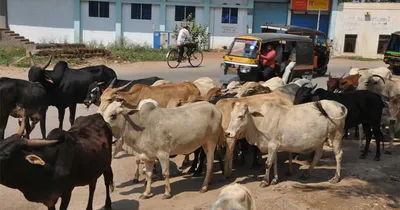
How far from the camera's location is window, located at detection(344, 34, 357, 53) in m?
32.1

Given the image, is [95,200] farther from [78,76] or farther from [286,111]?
[78,76]

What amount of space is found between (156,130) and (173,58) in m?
16.6

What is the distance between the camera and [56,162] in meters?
5.20

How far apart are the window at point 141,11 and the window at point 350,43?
13.5 m

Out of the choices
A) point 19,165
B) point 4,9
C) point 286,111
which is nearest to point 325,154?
point 286,111

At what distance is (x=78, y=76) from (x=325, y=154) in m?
5.39

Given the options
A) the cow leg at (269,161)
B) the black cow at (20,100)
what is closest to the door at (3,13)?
the black cow at (20,100)

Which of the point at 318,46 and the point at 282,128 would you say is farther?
the point at 318,46

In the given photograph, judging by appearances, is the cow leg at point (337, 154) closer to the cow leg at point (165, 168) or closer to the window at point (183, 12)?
the cow leg at point (165, 168)

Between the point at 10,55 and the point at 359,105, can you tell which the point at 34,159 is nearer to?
the point at 359,105

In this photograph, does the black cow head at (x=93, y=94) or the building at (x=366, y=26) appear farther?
the building at (x=366, y=26)

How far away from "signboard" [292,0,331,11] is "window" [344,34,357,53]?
2.50 metres

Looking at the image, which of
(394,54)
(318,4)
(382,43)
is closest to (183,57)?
(394,54)

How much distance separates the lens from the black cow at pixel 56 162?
4.80 meters
